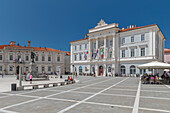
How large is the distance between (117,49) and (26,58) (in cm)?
3679

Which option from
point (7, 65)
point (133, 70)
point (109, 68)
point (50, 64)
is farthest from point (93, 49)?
point (7, 65)

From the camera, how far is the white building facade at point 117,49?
3350cm

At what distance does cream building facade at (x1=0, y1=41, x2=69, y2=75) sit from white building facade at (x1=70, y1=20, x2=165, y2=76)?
11517 millimetres

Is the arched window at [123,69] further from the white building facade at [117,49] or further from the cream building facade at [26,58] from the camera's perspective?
the cream building facade at [26,58]

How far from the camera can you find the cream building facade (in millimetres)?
52578

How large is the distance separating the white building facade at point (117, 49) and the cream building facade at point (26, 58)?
1152 centimetres

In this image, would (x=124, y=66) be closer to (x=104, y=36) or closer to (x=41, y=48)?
(x=104, y=36)

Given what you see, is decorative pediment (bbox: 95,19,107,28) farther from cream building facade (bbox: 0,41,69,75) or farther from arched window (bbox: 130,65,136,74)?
cream building facade (bbox: 0,41,69,75)

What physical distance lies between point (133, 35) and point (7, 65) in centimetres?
4624

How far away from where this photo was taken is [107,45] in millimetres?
41312

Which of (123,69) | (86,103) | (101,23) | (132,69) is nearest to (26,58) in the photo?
(101,23)

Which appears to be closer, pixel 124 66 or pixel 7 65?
pixel 124 66

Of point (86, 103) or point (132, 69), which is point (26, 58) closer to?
point (132, 69)

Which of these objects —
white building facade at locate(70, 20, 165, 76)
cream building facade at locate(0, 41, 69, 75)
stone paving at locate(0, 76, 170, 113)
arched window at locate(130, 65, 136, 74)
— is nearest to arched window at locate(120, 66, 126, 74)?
white building facade at locate(70, 20, 165, 76)
